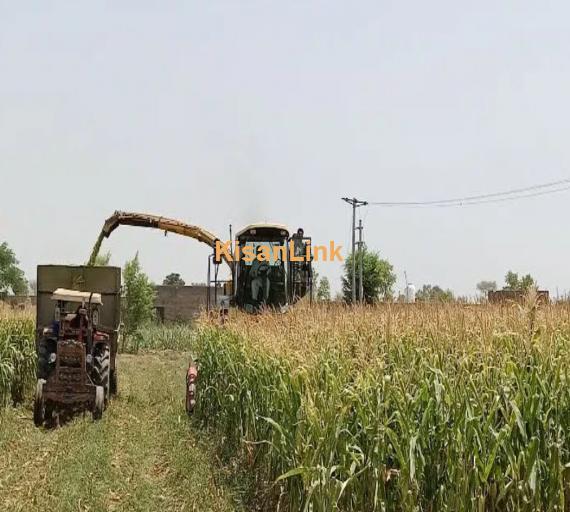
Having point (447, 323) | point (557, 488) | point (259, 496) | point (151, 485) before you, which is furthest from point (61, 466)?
point (557, 488)

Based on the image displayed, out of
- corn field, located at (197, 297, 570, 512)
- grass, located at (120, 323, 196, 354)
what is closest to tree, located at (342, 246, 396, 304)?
grass, located at (120, 323, 196, 354)

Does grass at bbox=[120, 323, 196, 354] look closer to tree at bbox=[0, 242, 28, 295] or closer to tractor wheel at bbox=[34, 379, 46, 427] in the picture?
tractor wheel at bbox=[34, 379, 46, 427]

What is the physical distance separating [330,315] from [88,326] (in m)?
5.20

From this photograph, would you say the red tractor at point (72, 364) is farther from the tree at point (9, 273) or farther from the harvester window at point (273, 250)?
the tree at point (9, 273)

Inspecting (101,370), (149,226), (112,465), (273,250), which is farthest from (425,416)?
(149,226)

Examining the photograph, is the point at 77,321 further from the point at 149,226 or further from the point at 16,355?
the point at 149,226

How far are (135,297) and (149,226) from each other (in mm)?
9691

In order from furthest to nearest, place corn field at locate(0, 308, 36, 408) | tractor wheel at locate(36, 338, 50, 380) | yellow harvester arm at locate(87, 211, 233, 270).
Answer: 1. yellow harvester arm at locate(87, 211, 233, 270)
2. corn field at locate(0, 308, 36, 408)
3. tractor wheel at locate(36, 338, 50, 380)

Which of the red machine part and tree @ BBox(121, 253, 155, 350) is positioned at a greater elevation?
tree @ BBox(121, 253, 155, 350)

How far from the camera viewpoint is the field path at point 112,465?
247 inches

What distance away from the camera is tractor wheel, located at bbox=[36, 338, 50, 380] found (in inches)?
418

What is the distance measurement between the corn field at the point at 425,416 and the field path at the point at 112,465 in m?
1.06

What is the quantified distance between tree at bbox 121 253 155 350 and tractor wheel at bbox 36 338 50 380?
51.6ft

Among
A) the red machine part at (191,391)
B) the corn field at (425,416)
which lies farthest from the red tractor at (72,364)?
the corn field at (425,416)
